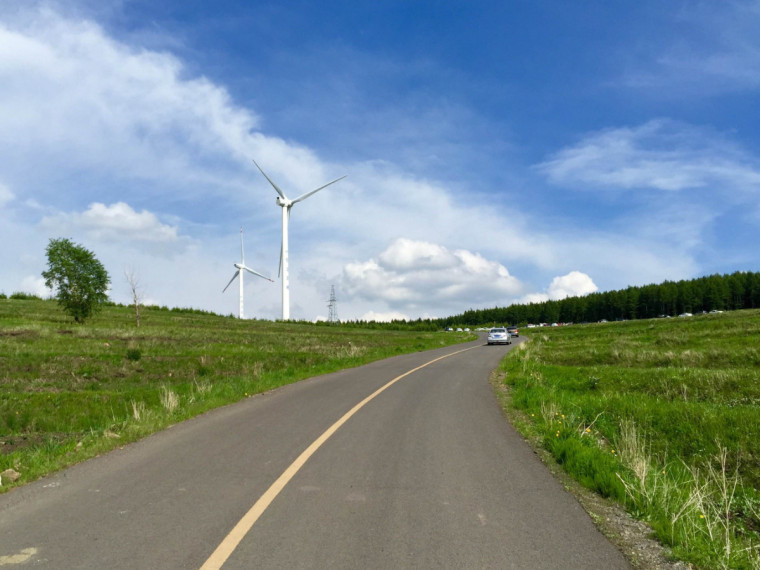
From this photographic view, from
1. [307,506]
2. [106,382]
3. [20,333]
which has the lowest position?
[106,382]

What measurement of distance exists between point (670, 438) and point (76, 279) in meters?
53.2

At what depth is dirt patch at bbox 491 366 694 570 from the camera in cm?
431

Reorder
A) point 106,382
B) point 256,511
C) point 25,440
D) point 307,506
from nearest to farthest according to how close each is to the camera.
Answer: point 256,511 → point 307,506 → point 25,440 → point 106,382

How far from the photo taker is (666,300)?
15325cm

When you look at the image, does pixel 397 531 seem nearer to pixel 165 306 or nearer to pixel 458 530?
pixel 458 530

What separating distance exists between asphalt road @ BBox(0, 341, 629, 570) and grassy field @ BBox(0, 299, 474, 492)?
1357 mm

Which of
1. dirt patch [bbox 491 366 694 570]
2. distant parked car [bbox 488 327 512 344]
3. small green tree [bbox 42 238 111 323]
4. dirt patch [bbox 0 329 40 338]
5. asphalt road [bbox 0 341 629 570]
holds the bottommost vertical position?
dirt patch [bbox 491 366 694 570]

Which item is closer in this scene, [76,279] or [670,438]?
[670,438]

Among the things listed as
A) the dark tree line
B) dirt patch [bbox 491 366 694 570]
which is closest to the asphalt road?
dirt patch [bbox 491 366 694 570]

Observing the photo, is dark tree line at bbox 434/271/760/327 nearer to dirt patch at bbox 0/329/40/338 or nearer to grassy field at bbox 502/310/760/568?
grassy field at bbox 502/310/760/568

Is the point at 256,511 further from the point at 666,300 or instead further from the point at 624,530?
the point at 666,300

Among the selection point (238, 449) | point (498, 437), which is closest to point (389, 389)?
point (498, 437)

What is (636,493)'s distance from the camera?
5.93m

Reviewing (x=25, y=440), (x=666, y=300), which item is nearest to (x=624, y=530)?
(x=25, y=440)
